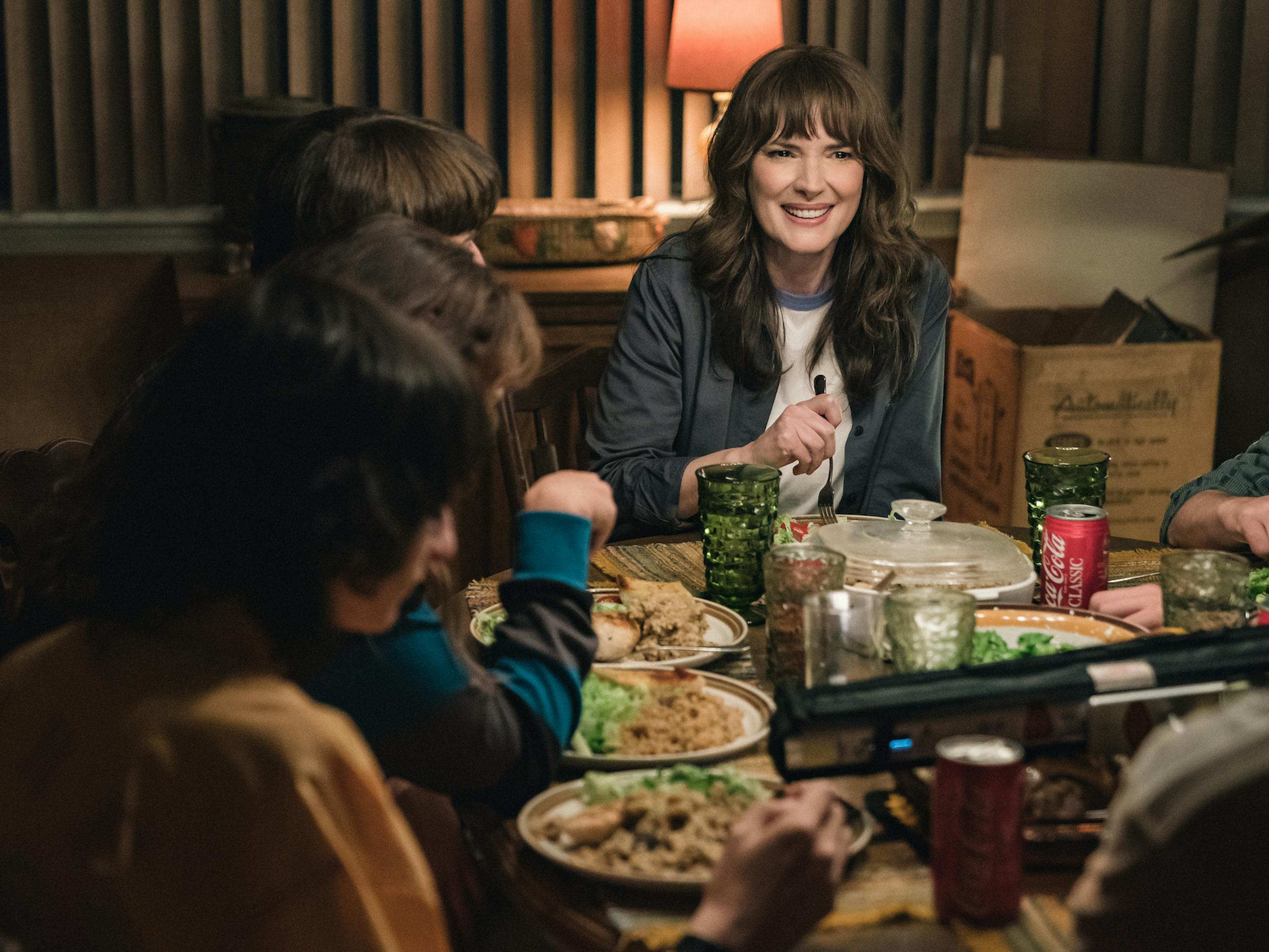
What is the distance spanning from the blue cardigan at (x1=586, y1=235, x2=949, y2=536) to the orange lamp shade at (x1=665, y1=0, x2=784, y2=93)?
1329 millimetres

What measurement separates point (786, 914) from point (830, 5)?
3.48m

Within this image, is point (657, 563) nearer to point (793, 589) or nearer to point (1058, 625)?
point (793, 589)

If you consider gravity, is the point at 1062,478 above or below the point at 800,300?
below

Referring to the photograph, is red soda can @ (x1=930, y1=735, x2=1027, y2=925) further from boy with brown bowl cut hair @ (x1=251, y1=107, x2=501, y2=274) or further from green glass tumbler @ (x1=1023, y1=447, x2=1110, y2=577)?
boy with brown bowl cut hair @ (x1=251, y1=107, x2=501, y2=274)

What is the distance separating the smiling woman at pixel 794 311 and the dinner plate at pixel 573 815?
1023 mm

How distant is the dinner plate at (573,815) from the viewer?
1.00 meters

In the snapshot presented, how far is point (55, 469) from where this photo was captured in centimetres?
160

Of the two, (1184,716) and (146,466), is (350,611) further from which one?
(1184,716)

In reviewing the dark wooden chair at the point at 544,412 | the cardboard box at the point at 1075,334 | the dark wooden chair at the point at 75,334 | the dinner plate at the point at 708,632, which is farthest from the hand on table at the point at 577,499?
the dark wooden chair at the point at 75,334

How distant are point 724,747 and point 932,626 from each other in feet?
0.76

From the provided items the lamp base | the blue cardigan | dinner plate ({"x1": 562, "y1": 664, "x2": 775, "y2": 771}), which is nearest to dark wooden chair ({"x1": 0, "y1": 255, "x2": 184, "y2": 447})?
the lamp base

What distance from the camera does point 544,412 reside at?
7.57ft

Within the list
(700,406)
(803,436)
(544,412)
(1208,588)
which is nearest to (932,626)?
(1208,588)

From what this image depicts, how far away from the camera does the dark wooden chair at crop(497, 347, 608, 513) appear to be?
2176 millimetres
